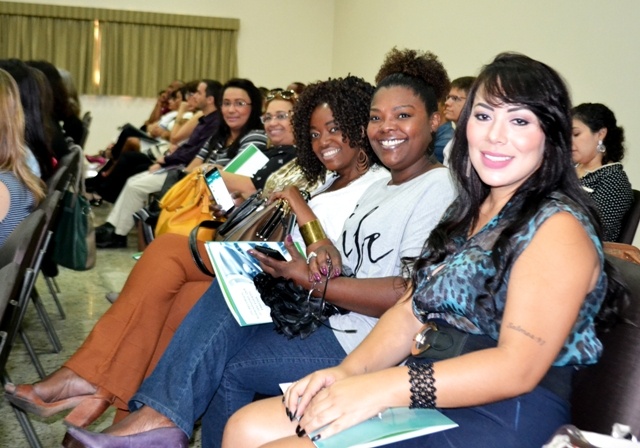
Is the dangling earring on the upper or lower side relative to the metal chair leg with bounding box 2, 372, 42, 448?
upper

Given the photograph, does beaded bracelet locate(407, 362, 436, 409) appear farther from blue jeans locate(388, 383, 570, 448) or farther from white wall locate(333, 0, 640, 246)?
white wall locate(333, 0, 640, 246)

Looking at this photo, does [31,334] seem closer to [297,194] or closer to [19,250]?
[19,250]

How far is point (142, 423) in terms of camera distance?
1.90 meters

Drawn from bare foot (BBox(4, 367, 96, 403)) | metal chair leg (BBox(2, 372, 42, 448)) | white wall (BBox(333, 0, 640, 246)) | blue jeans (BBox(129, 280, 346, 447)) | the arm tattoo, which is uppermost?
white wall (BBox(333, 0, 640, 246))

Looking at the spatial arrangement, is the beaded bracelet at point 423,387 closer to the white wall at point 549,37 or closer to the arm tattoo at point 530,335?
the arm tattoo at point 530,335

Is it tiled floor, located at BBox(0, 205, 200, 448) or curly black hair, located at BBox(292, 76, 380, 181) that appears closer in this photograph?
curly black hair, located at BBox(292, 76, 380, 181)

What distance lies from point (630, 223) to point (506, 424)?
2.29 meters

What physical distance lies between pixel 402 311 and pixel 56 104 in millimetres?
4034

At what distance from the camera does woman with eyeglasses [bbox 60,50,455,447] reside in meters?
1.89

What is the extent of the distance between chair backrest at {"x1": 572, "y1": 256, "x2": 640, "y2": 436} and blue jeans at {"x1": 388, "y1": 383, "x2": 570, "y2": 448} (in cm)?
9

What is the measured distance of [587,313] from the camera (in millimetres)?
1380

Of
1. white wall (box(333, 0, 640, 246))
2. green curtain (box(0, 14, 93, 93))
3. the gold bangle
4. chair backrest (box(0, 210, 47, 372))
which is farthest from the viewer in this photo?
green curtain (box(0, 14, 93, 93))

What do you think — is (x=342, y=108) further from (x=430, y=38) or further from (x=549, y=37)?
(x=430, y=38)

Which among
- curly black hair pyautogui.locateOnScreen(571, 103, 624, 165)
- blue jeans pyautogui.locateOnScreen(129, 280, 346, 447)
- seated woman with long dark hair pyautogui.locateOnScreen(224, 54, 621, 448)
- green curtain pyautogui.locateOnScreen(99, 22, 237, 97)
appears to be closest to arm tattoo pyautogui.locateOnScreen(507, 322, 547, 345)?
seated woman with long dark hair pyautogui.locateOnScreen(224, 54, 621, 448)
